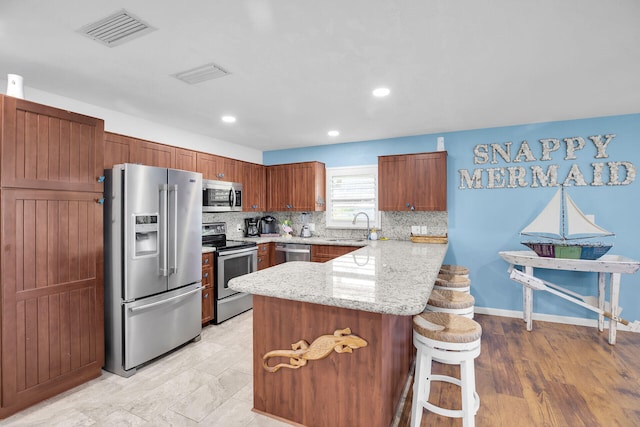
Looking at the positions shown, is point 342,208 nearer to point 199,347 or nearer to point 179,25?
point 199,347

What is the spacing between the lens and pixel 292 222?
5.36 meters

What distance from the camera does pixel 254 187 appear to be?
487 cm

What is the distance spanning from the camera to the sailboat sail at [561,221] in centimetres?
338

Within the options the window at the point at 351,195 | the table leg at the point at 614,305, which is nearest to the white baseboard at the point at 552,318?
the table leg at the point at 614,305

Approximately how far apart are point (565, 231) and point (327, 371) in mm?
3471

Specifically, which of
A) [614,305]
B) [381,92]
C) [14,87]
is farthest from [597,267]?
[14,87]

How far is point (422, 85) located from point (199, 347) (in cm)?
335

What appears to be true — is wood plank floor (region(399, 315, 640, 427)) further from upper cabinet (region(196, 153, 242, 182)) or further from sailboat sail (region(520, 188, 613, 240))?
upper cabinet (region(196, 153, 242, 182))

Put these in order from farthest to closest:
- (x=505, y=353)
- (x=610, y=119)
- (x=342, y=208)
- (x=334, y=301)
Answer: (x=342, y=208) → (x=610, y=119) → (x=505, y=353) → (x=334, y=301)

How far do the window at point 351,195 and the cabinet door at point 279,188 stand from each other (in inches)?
26.5

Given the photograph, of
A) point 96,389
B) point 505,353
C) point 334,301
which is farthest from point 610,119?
point 96,389

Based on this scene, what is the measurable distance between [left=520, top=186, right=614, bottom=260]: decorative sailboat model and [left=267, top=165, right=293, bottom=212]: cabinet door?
336 centimetres

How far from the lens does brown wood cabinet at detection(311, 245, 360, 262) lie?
169 inches

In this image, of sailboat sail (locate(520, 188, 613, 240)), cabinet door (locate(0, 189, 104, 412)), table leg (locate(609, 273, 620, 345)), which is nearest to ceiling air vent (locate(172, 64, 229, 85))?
cabinet door (locate(0, 189, 104, 412))
